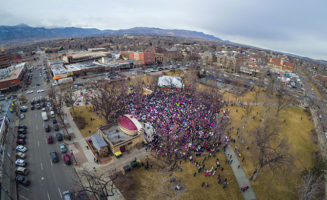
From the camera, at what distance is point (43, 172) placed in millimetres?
25953

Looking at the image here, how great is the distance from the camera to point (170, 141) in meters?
30.0

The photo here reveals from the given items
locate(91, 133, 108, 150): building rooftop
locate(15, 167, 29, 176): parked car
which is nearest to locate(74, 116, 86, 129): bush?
locate(91, 133, 108, 150): building rooftop

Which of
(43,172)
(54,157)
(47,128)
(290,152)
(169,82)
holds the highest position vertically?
(169,82)

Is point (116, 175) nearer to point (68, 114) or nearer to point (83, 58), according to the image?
point (68, 114)

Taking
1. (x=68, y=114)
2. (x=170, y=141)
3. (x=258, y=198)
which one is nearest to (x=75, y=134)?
(x=68, y=114)

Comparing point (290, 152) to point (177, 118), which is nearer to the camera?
point (290, 152)

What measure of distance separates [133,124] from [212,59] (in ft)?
288

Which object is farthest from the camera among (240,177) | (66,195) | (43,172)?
(240,177)

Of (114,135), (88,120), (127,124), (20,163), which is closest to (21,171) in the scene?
(20,163)

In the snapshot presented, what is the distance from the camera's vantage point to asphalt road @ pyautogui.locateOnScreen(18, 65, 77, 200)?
22531mm

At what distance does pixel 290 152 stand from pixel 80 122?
48.2m

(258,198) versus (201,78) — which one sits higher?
(201,78)

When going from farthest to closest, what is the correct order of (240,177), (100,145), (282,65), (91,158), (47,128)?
(282,65)
(47,128)
(100,145)
(91,158)
(240,177)

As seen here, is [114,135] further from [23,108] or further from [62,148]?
[23,108]
